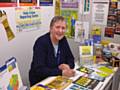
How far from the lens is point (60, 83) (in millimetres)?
1621

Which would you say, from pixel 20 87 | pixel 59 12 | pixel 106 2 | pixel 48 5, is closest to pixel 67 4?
pixel 59 12

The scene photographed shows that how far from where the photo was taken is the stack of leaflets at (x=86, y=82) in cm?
162

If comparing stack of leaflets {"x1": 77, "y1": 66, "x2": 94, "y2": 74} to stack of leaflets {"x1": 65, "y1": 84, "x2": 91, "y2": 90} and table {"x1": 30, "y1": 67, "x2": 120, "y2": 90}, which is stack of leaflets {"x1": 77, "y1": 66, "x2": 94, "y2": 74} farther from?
stack of leaflets {"x1": 65, "y1": 84, "x2": 91, "y2": 90}

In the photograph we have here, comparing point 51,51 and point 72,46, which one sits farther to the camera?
point 72,46

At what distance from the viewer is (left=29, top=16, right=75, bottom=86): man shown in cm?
179

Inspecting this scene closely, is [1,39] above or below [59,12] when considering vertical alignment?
below

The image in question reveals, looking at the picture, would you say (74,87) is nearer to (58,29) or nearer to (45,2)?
(58,29)

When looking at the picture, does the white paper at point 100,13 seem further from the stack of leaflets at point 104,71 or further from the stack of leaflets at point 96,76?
the stack of leaflets at point 96,76

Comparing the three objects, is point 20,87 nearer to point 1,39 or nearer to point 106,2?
point 1,39

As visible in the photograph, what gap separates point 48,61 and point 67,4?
90cm

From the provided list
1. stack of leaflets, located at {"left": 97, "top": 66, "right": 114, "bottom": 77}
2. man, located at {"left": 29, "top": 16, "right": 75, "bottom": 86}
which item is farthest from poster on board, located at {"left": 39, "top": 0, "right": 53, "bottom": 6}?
stack of leaflets, located at {"left": 97, "top": 66, "right": 114, "bottom": 77}

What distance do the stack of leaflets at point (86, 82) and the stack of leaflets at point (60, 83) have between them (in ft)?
0.27

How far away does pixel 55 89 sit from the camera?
1.51 meters

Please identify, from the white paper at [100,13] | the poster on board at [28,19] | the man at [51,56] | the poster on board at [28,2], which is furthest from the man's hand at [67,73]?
the white paper at [100,13]
